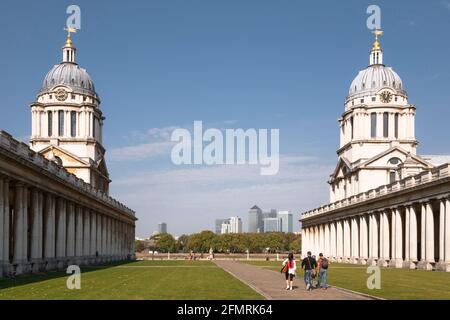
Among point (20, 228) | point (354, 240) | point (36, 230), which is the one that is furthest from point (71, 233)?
point (354, 240)

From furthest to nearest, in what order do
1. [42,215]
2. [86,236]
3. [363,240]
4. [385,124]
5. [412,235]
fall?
1. [385,124]
2. [363,240]
3. [86,236]
4. [412,235]
5. [42,215]

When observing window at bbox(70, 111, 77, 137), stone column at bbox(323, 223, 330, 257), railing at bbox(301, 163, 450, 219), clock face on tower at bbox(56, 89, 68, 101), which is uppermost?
clock face on tower at bbox(56, 89, 68, 101)

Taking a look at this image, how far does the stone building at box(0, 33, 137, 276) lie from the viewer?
2124 inches

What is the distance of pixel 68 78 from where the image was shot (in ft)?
427

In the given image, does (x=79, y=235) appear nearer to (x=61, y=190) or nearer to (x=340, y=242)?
(x=61, y=190)

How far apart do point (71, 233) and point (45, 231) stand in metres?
12.6

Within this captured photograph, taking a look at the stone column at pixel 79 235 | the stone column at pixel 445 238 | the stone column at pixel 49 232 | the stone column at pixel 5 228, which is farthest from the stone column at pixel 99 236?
the stone column at pixel 445 238

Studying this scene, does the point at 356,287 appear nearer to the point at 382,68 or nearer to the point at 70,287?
the point at 70,287

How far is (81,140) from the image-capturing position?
12650 centimetres

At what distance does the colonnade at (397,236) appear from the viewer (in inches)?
2766

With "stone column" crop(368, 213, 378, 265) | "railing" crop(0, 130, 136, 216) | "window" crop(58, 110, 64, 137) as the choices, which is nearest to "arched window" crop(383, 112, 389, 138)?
"stone column" crop(368, 213, 378, 265)

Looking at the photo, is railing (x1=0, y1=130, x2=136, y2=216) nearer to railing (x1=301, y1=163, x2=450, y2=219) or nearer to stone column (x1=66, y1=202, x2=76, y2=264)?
stone column (x1=66, y1=202, x2=76, y2=264)
